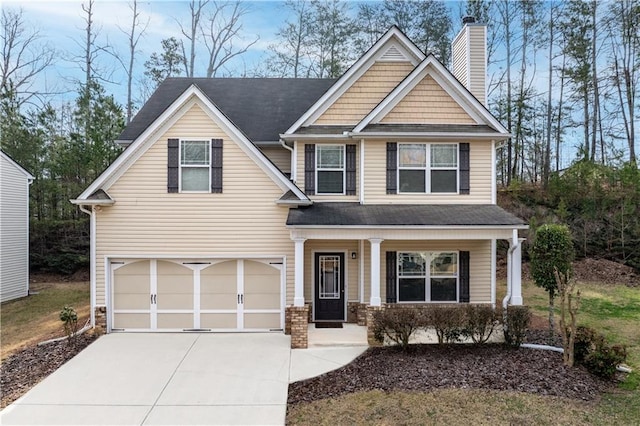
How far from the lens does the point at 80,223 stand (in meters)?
19.1

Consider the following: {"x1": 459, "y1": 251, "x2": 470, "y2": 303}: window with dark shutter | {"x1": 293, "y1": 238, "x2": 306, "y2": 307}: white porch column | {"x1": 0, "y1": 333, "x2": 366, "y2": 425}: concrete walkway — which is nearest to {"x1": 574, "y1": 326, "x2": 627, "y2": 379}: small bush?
{"x1": 459, "y1": 251, "x2": 470, "y2": 303}: window with dark shutter

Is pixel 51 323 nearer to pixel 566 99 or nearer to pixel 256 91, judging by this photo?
pixel 256 91

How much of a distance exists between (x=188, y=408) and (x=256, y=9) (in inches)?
969

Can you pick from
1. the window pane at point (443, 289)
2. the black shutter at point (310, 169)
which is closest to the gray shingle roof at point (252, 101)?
the black shutter at point (310, 169)

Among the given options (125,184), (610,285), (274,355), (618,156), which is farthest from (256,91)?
(618,156)

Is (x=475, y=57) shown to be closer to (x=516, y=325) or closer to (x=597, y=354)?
(x=516, y=325)

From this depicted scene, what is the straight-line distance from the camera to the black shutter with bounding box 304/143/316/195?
11352mm

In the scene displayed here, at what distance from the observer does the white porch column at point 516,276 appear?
978 centimetres

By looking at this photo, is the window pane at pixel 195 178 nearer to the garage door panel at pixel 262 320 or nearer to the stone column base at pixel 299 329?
the garage door panel at pixel 262 320

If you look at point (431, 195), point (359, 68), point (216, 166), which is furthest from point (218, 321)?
point (359, 68)

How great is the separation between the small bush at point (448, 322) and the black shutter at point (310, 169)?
16.0 feet

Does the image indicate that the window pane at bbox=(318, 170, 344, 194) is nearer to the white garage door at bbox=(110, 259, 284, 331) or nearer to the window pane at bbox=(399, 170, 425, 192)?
the window pane at bbox=(399, 170, 425, 192)

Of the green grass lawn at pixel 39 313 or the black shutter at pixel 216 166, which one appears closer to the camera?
the green grass lawn at pixel 39 313

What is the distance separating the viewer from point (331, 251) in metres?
11.3
